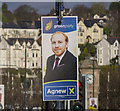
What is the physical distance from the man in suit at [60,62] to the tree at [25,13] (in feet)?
4.80

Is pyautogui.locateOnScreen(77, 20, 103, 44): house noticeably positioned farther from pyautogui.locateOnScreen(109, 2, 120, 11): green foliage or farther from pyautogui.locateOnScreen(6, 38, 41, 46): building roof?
pyautogui.locateOnScreen(6, 38, 41, 46): building roof

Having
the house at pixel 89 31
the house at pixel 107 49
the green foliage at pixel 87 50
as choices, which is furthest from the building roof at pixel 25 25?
the house at pixel 107 49

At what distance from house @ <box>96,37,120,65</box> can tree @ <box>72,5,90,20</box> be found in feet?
2.45

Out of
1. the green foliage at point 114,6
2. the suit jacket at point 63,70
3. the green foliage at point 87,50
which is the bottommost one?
the suit jacket at point 63,70

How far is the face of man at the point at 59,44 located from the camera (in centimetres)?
914

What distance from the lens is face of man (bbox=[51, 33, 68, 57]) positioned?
30.0 feet

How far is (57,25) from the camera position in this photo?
8977 mm

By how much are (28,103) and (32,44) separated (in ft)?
4.49

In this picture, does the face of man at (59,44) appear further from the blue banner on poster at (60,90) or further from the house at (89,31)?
the house at (89,31)

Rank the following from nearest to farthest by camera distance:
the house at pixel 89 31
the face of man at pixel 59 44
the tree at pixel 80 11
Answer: the face of man at pixel 59 44
the house at pixel 89 31
the tree at pixel 80 11

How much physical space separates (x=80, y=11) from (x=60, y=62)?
60.0 inches

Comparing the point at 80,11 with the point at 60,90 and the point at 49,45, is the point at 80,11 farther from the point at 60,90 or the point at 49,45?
the point at 60,90

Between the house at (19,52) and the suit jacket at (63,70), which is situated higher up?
the house at (19,52)

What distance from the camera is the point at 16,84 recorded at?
1057cm
